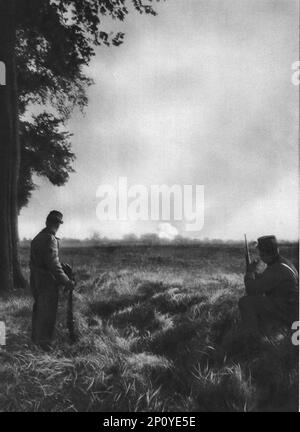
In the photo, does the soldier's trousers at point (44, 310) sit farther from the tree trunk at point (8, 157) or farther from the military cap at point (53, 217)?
the tree trunk at point (8, 157)

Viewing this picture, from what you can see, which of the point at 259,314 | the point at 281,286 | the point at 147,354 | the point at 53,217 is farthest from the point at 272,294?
the point at 53,217

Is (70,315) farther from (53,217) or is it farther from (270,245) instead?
(270,245)

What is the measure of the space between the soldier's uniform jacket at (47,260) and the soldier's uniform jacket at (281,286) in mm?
2437

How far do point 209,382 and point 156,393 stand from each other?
0.54 metres

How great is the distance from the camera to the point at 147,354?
193 inches

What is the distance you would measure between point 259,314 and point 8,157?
4.99 m

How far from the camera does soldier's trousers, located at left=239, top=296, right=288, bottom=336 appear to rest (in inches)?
188

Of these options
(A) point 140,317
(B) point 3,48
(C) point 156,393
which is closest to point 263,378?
(C) point 156,393

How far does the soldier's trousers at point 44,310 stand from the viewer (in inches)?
209

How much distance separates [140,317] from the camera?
597 centimetres

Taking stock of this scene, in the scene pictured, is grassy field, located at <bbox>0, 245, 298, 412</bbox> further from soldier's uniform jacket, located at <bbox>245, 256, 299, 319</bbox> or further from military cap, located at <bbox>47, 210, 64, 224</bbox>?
military cap, located at <bbox>47, 210, 64, 224</bbox>

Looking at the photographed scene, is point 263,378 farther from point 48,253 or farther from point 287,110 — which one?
point 287,110

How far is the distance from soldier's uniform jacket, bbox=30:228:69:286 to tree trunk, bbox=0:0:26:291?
6.00 feet

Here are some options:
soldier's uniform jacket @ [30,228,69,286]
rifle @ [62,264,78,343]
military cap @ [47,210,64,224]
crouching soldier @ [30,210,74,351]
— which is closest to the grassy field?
rifle @ [62,264,78,343]
